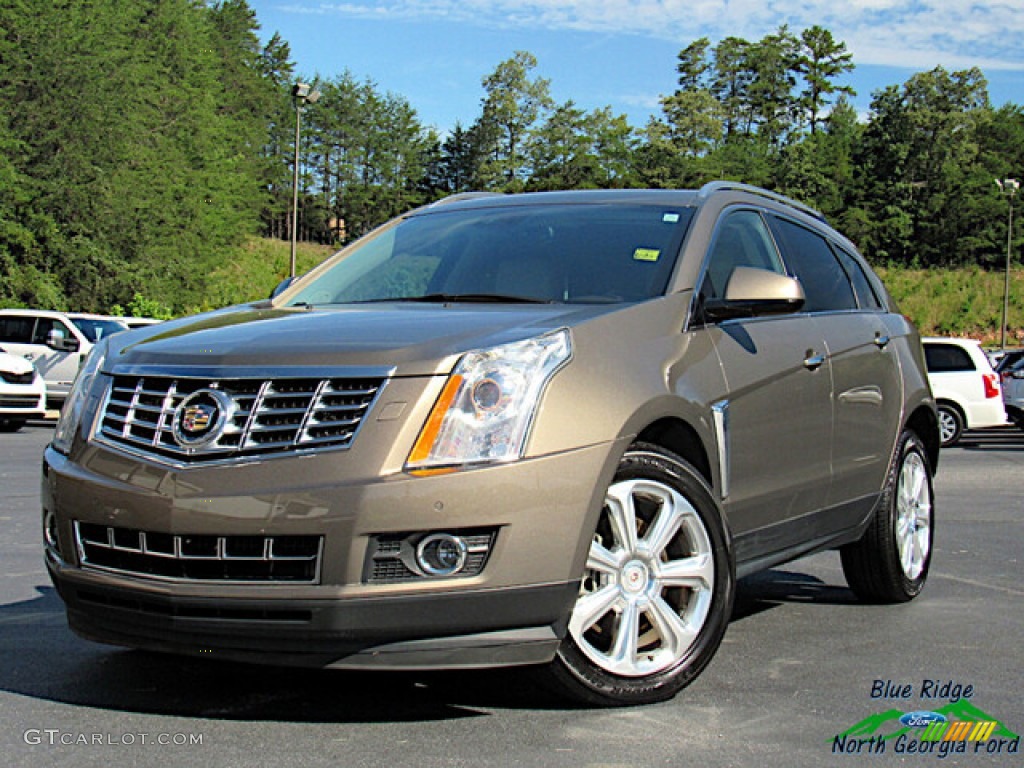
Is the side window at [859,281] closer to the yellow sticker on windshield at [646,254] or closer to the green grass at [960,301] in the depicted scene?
the yellow sticker on windshield at [646,254]

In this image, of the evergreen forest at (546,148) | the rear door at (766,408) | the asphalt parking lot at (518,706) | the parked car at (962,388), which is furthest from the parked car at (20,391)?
the evergreen forest at (546,148)

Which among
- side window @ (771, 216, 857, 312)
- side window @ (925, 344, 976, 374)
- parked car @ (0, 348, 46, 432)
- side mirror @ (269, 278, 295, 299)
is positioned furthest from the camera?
side window @ (925, 344, 976, 374)

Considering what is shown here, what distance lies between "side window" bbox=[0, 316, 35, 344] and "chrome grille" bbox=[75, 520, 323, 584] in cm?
1994

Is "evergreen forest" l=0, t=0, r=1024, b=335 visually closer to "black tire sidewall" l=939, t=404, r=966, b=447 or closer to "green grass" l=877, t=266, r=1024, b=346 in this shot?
"green grass" l=877, t=266, r=1024, b=346

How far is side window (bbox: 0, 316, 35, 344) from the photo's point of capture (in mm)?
22375

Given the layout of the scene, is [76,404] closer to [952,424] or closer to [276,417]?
[276,417]

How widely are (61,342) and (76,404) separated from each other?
660 inches

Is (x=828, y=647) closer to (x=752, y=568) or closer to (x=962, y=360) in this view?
(x=752, y=568)

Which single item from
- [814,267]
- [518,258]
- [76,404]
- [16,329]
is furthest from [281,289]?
[16,329]

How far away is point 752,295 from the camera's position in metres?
4.71

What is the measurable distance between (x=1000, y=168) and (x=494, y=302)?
124m

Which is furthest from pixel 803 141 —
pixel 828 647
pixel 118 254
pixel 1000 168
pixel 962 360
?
pixel 828 647

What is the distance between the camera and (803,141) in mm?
121250

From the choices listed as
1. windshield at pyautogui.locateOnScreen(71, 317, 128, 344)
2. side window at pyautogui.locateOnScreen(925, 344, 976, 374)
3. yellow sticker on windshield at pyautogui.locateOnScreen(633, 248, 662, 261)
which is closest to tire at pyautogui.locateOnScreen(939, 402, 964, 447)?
side window at pyautogui.locateOnScreen(925, 344, 976, 374)
